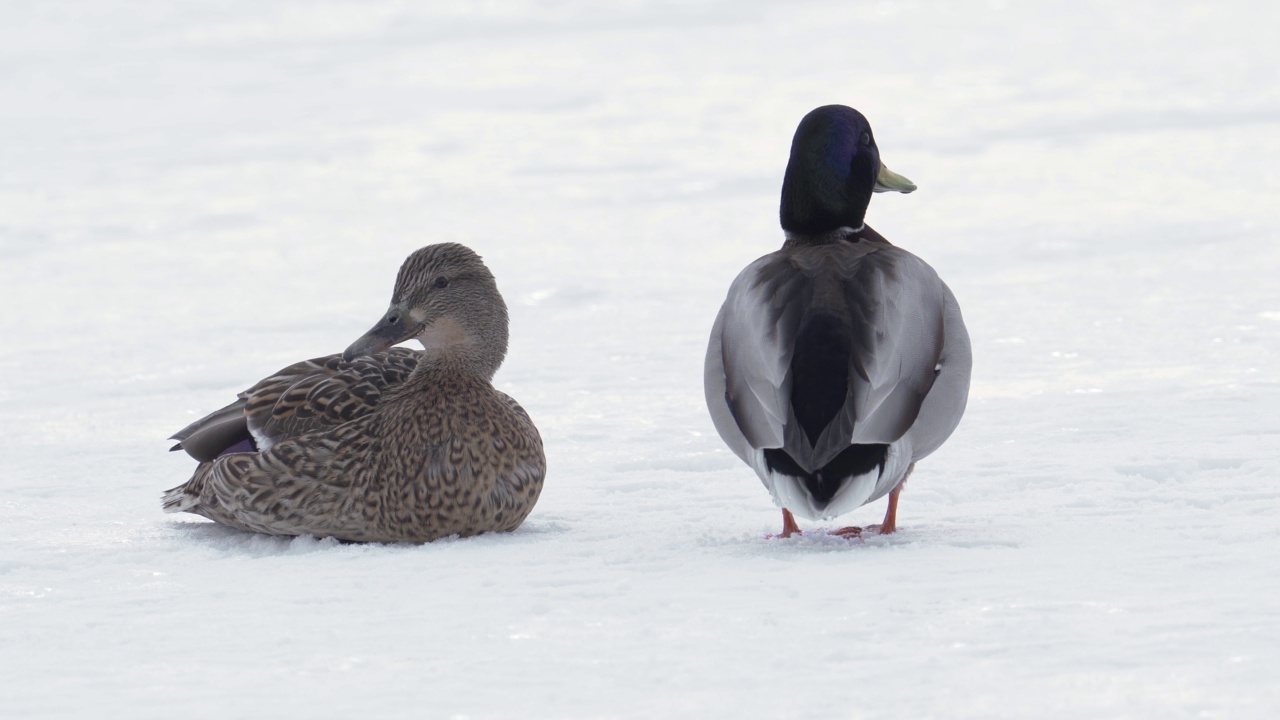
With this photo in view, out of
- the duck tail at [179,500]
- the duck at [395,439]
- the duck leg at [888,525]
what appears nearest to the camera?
the duck leg at [888,525]

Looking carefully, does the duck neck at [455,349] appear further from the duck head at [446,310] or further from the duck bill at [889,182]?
the duck bill at [889,182]

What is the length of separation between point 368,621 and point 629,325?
455cm

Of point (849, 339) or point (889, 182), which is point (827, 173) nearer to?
point (889, 182)

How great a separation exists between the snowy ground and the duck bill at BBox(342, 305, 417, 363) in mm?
526

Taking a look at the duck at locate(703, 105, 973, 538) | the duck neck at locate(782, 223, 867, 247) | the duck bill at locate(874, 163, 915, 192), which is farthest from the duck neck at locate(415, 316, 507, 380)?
the duck bill at locate(874, 163, 915, 192)

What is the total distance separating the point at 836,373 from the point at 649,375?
9.76 ft

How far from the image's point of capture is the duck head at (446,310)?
15.5 ft

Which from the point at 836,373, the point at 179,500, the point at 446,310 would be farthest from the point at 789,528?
the point at 179,500

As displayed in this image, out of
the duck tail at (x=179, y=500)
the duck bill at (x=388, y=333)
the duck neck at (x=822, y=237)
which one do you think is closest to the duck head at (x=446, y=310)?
the duck bill at (x=388, y=333)

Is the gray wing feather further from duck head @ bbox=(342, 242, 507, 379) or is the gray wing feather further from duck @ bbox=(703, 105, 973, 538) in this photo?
duck head @ bbox=(342, 242, 507, 379)

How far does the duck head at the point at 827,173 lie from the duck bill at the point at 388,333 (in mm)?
1057

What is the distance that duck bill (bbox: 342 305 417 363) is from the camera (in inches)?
183

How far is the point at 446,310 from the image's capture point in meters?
4.75

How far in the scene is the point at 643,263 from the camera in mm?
9578
